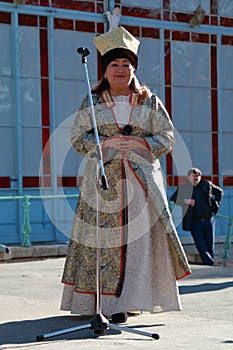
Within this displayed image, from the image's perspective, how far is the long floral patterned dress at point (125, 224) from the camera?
680 centimetres

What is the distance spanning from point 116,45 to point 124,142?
2.36 ft

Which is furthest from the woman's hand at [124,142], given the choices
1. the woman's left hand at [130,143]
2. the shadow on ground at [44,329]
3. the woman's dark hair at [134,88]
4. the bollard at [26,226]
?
the bollard at [26,226]

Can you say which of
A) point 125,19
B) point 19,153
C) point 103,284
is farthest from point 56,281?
point 125,19

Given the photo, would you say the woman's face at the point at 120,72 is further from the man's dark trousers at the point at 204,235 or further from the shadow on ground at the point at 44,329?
the man's dark trousers at the point at 204,235

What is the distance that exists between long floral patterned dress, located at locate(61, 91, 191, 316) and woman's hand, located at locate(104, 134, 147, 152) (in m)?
0.08

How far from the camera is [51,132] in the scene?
53.2 feet

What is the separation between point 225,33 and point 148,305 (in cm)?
1240

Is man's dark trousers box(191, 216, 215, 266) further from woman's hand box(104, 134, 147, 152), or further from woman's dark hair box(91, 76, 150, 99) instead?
woman's hand box(104, 134, 147, 152)

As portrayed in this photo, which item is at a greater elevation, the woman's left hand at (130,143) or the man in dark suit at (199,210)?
the woman's left hand at (130,143)

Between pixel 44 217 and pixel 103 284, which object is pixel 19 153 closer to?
pixel 44 217

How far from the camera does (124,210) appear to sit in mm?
6891

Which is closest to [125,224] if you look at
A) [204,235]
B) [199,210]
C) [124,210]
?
[124,210]

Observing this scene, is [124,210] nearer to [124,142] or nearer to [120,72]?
[124,142]

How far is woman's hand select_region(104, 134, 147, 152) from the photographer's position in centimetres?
668
